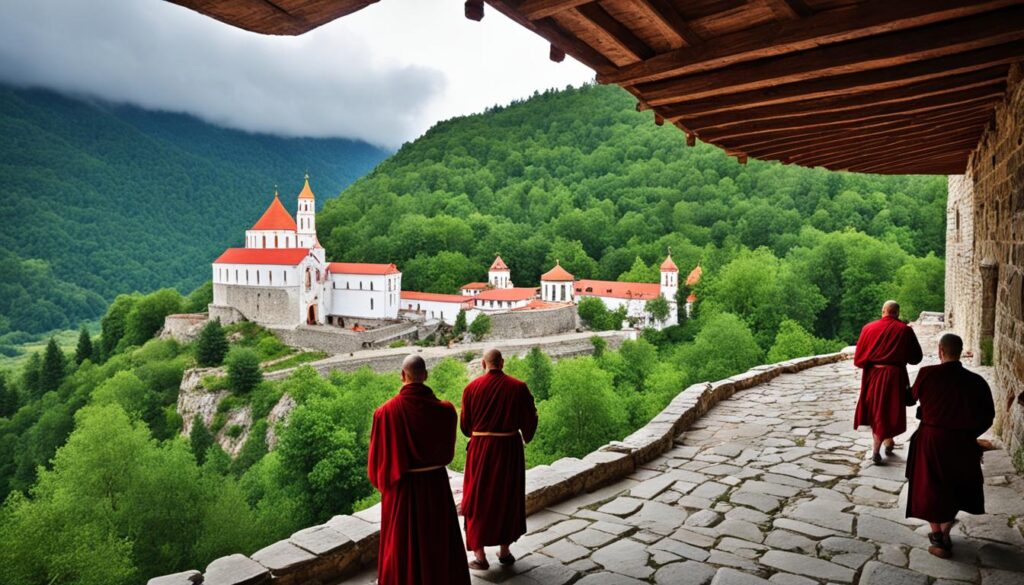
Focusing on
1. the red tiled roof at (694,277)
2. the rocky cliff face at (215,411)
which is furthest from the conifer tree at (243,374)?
the red tiled roof at (694,277)

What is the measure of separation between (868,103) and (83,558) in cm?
2072

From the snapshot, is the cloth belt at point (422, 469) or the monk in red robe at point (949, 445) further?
the monk in red robe at point (949, 445)

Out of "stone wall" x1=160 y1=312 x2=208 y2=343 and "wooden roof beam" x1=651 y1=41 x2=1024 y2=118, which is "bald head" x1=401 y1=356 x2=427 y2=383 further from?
"stone wall" x1=160 y1=312 x2=208 y2=343

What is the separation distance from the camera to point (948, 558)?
3777 millimetres

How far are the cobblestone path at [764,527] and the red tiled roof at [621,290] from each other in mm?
46911

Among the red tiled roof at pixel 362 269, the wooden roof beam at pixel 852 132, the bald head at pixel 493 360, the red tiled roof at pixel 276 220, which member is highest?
the red tiled roof at pixel 276 220

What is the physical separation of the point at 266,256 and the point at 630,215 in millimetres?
38375

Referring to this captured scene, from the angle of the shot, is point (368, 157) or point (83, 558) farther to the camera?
point (368, 157)

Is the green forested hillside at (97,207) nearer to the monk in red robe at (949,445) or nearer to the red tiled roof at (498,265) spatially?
the red tiled roof at (498,265)

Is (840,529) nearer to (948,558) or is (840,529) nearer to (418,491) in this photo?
(948,558)

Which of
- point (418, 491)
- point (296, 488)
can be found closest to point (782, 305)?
point (296, 488)

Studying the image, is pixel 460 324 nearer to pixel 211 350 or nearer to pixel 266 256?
pixel 211 350

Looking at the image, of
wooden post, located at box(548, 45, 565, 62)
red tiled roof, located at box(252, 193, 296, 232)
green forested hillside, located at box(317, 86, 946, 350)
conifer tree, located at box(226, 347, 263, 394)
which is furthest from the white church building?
wooden post, located at box(548, 45, 565, 62)

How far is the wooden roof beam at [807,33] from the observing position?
2611 mm
